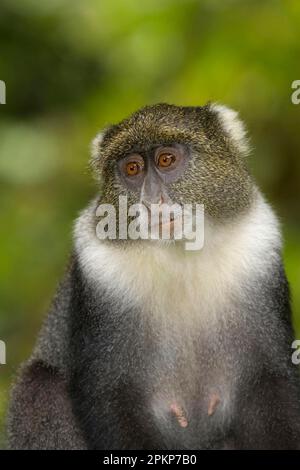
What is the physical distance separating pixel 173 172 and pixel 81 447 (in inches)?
89.2

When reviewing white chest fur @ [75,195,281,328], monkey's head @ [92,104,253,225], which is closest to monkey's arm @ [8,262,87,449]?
white chest fur @ [75,195,281,328]

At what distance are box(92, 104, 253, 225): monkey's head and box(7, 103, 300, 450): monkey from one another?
0.01 m

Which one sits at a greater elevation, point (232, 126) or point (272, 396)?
point (232, 126)

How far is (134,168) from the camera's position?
830 cm

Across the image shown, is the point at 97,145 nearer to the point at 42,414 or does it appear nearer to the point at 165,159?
the point at 165,159

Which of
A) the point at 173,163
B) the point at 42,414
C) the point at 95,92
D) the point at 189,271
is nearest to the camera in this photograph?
the point at 173,163

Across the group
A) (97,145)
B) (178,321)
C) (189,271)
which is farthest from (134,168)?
(178,321)

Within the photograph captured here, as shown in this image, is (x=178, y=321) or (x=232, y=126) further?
(x=232, y=126)

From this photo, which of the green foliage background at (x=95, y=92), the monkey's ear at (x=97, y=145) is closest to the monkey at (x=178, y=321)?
the monkey's ear at (x=97, y=145)

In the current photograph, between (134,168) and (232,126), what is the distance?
104 centimetres

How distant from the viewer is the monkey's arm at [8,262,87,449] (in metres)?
8.42

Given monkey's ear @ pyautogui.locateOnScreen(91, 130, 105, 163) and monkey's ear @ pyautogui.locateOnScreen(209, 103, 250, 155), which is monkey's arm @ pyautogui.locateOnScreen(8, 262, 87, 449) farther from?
monkey's ear @ pyautogui.locateOnScreen(209, 103, 250, 155)

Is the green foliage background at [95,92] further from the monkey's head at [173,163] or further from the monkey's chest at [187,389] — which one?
the monkey's head at [173,163]

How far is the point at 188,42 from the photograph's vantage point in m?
12.2
